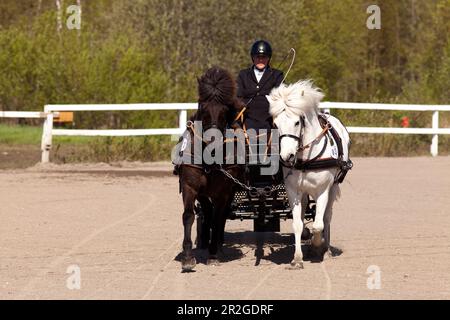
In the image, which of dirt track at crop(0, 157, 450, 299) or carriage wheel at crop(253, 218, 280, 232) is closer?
dirt track at crop(0, 157, 450, 299)

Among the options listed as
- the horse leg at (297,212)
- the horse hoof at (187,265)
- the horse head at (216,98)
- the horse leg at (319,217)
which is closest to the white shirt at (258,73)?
the horse head at (216,98)

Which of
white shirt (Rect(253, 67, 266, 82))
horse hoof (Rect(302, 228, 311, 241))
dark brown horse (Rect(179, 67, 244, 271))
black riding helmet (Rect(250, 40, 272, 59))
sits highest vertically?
black riding helmet (Rect(250, 40, 272, 59))

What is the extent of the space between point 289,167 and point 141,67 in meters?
19.9

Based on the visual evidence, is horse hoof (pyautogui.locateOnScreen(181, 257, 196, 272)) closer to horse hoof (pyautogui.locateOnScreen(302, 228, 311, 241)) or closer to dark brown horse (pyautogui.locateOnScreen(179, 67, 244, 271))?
dark brown horse (pyautogui.locateOnScreen(179, 67, 244, 271))

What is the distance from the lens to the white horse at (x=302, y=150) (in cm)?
1006

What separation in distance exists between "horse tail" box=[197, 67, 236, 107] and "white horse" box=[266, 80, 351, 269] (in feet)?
1.37

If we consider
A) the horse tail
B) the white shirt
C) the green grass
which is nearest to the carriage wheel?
the white shirt

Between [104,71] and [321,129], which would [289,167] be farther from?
[104,71]

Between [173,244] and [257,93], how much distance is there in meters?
2.15

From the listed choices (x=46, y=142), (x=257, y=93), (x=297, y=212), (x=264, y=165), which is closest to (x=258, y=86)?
(x=257, y=93)

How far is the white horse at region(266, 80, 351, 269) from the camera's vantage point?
33.0ft

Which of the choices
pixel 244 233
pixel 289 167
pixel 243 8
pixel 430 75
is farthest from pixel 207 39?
pixel 289 167

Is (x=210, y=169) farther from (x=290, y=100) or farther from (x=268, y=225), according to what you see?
(x=268, y=225)

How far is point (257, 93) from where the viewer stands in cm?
1098
